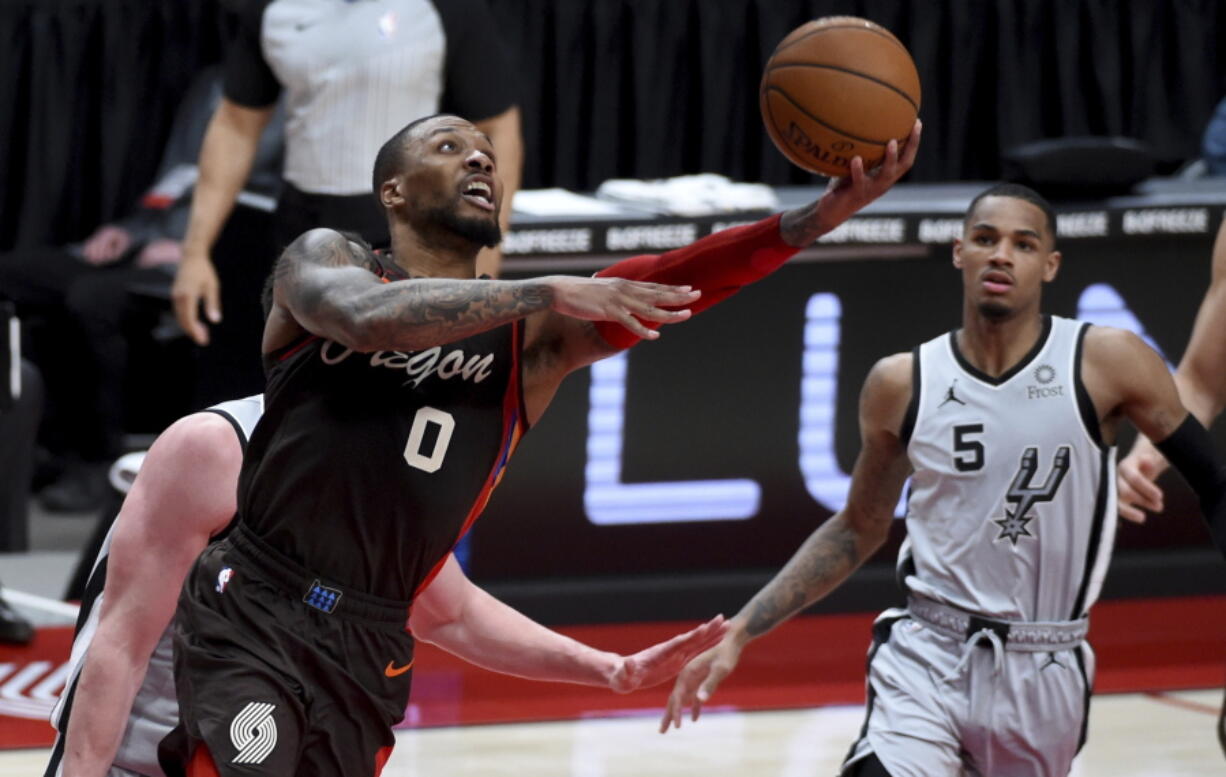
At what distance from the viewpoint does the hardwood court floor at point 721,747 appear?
5.71 metres

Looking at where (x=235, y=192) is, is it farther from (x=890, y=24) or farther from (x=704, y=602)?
(x=890, y=24)

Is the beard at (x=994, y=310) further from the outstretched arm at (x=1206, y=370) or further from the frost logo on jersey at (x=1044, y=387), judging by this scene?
the outstretched arm at (x=1206, y=370)

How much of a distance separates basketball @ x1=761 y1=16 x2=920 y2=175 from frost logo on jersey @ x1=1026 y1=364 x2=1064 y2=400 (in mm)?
1019

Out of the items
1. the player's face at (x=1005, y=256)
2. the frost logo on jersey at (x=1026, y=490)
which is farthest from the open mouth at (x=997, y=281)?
the frost logo on jersey at (x=1026, y=490)

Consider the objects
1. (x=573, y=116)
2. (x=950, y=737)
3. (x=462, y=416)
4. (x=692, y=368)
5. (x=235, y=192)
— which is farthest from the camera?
(x=573, y=116)

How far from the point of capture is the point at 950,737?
4.34 metres

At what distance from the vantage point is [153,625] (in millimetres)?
3615

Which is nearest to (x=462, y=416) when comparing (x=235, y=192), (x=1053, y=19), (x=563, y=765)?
(x=563, y=765)

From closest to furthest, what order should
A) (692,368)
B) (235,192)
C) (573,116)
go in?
1. (235,192)
2. (692,368)
3. (573,116)

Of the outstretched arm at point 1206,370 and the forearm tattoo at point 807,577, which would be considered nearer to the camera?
the forearm tattoo at point 807,577

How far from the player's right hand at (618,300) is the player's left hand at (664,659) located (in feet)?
2.52

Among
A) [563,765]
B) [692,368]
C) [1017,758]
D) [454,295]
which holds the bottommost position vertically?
[563,765]

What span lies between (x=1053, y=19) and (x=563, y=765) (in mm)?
5497

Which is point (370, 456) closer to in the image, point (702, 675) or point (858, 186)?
point (858, 186)
